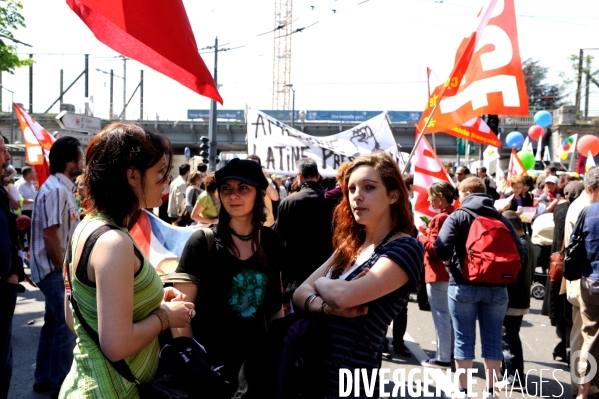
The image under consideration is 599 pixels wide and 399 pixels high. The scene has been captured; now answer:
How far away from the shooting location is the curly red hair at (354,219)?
2633mm

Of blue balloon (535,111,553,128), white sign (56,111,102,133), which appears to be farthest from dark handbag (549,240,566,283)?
blue balloon (535,111,553,128)

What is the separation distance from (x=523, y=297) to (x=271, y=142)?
4.59 metres

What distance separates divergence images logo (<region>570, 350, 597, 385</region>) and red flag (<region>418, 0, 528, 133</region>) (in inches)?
101

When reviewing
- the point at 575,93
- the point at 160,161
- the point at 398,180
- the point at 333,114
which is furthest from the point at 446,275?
the point at 333,114

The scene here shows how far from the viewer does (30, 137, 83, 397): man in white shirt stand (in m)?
4.41

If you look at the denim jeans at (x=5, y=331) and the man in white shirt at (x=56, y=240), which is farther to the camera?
the man in white shirt at (x=56, y=240)

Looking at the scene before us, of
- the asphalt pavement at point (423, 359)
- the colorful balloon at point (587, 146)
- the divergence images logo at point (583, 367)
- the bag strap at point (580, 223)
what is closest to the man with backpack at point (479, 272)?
the bag strap at point (580, 223)

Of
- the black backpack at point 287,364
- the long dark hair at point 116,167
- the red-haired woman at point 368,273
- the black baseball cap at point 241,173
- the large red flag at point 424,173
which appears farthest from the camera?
the large red flag at point 424,173

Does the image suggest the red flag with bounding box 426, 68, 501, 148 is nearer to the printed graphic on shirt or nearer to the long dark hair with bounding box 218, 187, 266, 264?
the long dark hair with bounding box 218, 187, 266, 264

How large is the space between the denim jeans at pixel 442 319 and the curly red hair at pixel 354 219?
347 cm

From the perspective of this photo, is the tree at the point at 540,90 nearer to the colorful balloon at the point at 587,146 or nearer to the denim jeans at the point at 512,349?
the colorful balloon at the point at 587,146

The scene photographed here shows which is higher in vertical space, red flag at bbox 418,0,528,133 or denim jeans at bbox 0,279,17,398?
red flag at bbox 418,0,528,133

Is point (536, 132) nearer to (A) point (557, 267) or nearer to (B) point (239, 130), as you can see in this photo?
(A) point (557, 267)

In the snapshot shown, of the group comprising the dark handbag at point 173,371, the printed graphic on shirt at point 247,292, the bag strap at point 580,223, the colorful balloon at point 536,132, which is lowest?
the dark handbag at point 173,371
